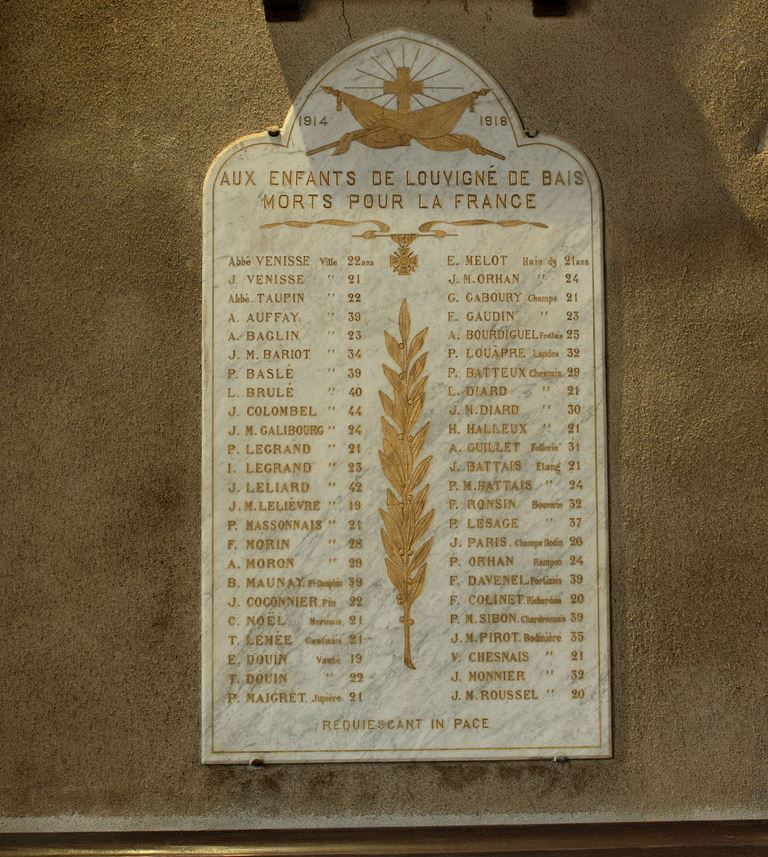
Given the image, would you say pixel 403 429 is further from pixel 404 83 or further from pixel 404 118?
pixel 404 83

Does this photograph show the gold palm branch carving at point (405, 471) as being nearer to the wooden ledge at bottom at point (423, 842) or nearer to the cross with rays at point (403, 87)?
the wooden ledge at bottom at point (423, 842)

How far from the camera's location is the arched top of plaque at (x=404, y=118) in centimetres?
445

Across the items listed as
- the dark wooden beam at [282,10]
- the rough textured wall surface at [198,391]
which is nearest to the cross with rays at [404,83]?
the rough textured wall surface at [198,391]

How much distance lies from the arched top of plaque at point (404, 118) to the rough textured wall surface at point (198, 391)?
0.10 meters

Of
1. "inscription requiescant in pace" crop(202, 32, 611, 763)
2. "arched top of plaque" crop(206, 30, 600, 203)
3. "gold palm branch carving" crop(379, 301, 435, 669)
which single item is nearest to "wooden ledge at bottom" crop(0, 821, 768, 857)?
"inscription requiescant in pace" crop(202, 32, 611, 763)

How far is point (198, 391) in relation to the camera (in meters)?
4.37

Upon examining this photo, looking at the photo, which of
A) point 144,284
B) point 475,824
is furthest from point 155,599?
point 475,824


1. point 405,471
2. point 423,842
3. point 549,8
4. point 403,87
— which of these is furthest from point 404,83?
point 423,842

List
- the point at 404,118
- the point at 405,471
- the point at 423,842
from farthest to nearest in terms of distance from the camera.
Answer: the point at 404,118 < the point at 405,471 < the point at 423,842

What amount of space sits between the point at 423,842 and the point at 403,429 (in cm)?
174

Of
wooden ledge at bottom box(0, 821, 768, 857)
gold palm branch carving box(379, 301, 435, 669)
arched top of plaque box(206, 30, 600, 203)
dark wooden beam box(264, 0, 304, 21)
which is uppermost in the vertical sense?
dark wooden beam box(264, 0, 304, 21)

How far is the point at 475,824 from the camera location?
13.6 feet

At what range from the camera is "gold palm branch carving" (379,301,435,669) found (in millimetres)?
4254

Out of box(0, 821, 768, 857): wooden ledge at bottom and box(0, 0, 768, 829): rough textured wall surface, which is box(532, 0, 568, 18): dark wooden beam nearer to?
box(0, 0, 768, 829): rough textured wall surface
